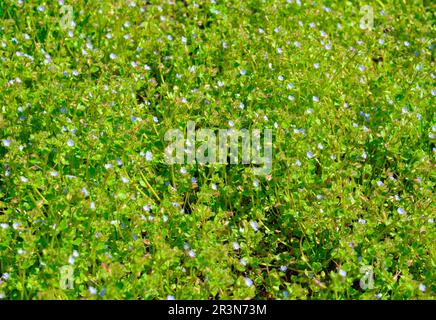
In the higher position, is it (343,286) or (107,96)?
(107,96)

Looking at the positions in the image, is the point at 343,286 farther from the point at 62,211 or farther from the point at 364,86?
the point at 364,86

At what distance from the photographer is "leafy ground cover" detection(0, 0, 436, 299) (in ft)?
12.1

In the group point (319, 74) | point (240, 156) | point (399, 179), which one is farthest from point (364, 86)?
point (240, 156)

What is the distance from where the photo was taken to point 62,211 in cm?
381

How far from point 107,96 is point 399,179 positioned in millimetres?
1839

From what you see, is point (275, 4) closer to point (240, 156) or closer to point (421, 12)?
point (421, 12)

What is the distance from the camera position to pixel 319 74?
16.2 feet

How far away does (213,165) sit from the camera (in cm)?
421

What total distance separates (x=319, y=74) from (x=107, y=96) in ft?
4.78

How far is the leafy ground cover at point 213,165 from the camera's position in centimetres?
369

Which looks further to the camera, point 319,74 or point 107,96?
point 319,74
